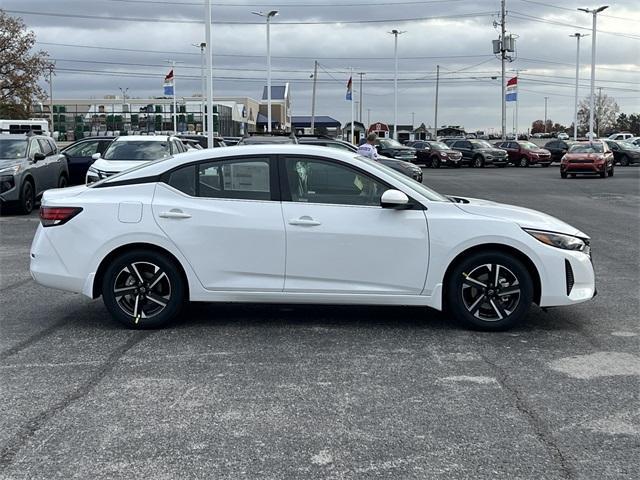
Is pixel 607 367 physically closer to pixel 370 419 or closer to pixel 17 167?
pixel 370 419

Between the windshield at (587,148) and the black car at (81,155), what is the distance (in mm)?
22280

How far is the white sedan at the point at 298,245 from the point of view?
250 inches

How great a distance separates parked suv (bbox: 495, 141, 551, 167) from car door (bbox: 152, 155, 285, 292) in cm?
4364

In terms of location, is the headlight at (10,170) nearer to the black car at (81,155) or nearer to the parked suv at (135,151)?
the parked suv at (135,151)

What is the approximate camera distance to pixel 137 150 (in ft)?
58.5

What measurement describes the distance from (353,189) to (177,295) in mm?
1784

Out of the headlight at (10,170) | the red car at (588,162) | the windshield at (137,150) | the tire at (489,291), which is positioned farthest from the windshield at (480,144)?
the tire at (489,291)

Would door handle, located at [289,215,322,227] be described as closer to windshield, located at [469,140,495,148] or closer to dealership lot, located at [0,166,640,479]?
dealership lot, located at [0,166,640,479]

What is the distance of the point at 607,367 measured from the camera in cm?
552

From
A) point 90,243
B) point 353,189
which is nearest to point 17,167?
point 90,243

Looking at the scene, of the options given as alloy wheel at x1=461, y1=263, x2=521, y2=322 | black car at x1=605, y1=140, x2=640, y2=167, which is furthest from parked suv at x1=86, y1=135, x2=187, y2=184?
black car at x1=605, y1=140, x2=640, y2=167

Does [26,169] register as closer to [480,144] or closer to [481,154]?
[481,154]

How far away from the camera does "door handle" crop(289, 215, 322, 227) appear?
634cm

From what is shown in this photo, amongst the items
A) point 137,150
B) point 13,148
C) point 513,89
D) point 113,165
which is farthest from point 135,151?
point 513,89
